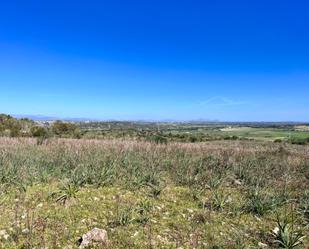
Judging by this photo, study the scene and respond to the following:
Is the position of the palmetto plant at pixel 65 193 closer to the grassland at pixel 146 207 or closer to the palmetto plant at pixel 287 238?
the grassland at pixel 146 207

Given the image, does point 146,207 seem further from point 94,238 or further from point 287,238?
point 287,238

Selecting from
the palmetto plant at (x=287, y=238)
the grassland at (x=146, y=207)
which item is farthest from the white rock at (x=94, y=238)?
the palmetto plant at (x=287, y=238)

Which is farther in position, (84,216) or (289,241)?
(84,216)

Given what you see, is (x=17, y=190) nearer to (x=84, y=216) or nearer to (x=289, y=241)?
(x=84, y=216)

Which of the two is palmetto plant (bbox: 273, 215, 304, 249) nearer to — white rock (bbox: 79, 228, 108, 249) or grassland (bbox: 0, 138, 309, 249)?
grassland (bbox: 0, 138, 309, 249)

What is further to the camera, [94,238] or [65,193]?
[65,193]

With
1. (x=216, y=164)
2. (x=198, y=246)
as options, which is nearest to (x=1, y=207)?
(x=198, y=246)

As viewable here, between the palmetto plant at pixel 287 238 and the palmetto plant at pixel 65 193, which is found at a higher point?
the palmetto plant at pixel 65 193

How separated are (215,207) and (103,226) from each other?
7.37 feet

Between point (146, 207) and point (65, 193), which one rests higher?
point (65, 193)

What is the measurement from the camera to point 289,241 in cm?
398

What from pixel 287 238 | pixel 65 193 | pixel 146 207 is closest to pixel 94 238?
pixel 146 207

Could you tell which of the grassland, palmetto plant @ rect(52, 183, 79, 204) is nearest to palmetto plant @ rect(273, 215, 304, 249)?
the grassland

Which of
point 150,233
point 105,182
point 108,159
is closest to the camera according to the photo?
point 150,233
